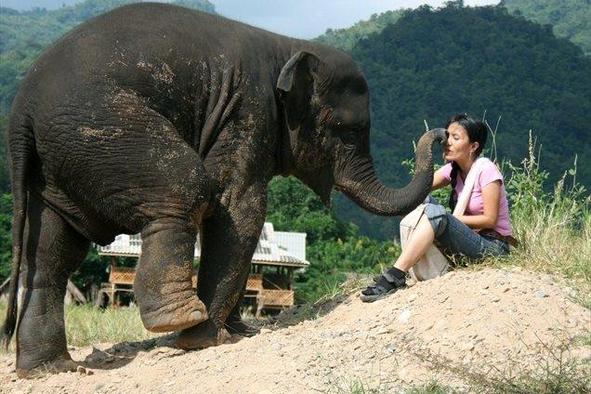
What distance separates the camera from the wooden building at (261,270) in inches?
1197

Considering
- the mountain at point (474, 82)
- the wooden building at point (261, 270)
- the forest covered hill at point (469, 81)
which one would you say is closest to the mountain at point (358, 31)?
the forest covered hill at point (469, 81)

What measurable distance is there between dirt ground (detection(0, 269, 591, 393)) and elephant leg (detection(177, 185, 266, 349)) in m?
0.15

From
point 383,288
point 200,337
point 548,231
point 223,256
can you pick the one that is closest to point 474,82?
point 548,231

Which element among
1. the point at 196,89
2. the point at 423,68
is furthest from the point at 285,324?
the point at 423,68

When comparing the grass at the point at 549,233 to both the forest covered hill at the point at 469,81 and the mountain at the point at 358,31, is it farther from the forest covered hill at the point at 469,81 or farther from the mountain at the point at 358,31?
the mountain at the point at 358,31

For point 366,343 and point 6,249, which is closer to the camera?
point 366,343

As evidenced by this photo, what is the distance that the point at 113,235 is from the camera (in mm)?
7758

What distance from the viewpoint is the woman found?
7820mm

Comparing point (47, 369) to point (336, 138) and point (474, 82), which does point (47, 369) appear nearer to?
point (336, 138)

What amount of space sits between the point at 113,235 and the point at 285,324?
1.67 meters

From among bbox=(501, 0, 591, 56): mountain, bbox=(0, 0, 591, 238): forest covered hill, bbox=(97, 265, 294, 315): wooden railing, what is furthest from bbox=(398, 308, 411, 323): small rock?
bbox=(501, 0, 591, 56): mountain

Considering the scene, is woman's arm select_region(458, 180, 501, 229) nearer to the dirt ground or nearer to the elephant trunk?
the dirt ground

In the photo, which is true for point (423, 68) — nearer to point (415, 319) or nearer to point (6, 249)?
point (6, 249)

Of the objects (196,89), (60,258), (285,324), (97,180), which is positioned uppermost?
(196,89)
